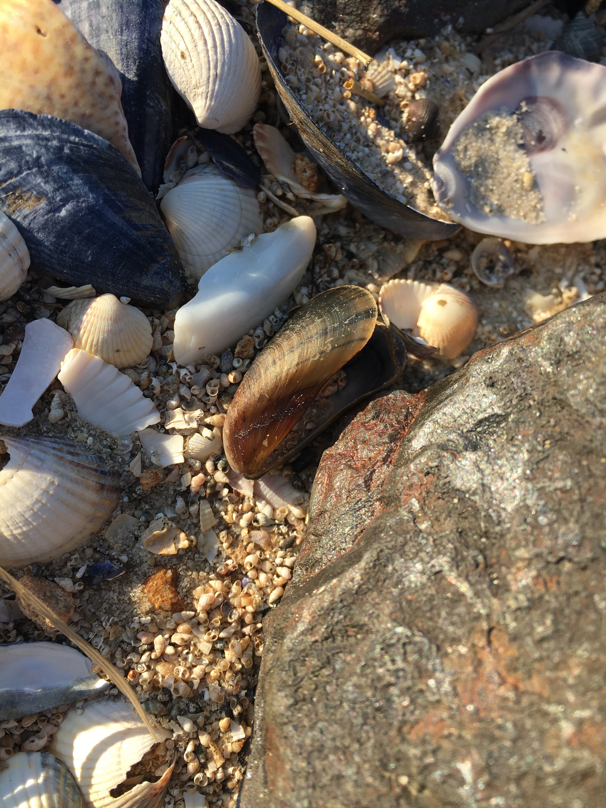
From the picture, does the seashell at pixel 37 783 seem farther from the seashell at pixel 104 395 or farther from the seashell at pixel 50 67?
the seashell at pixel 50 67

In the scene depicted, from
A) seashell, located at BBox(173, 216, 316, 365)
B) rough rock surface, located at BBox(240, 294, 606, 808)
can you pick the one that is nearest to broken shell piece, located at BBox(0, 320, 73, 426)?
seashell, located at BBox(173, 216, 316, 365)

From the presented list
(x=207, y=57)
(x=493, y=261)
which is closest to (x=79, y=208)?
(x=207, y=57)

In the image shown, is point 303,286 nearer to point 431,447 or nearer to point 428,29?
point 431,447

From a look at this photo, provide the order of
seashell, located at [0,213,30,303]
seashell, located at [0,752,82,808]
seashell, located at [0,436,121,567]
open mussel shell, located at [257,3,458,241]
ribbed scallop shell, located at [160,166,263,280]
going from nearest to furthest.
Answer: seashell, located at [0,752,82,808] < seashell, located at [0,436,121,567] < seashell, located at [0,213,30,303] < open mussel shell, located at [257,3,458,241] < ribbed scallop shell, located at [160,166,263,280]

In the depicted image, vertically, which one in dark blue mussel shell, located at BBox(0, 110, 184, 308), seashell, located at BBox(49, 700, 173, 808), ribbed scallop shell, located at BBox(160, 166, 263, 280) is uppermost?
dark blue mussel shell, located at BBox(0, 110, 184, 308)

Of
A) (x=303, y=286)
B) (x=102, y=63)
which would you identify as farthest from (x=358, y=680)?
(x=102, y=63)

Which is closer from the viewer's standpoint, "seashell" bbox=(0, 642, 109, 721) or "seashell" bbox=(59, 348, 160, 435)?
"seashell" bbox=(0, 642, 109, 721)

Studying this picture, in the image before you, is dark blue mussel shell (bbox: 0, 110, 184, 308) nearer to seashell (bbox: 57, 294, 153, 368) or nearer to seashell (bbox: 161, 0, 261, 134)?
seashell (bbox: 57, 294, 153, 368)
